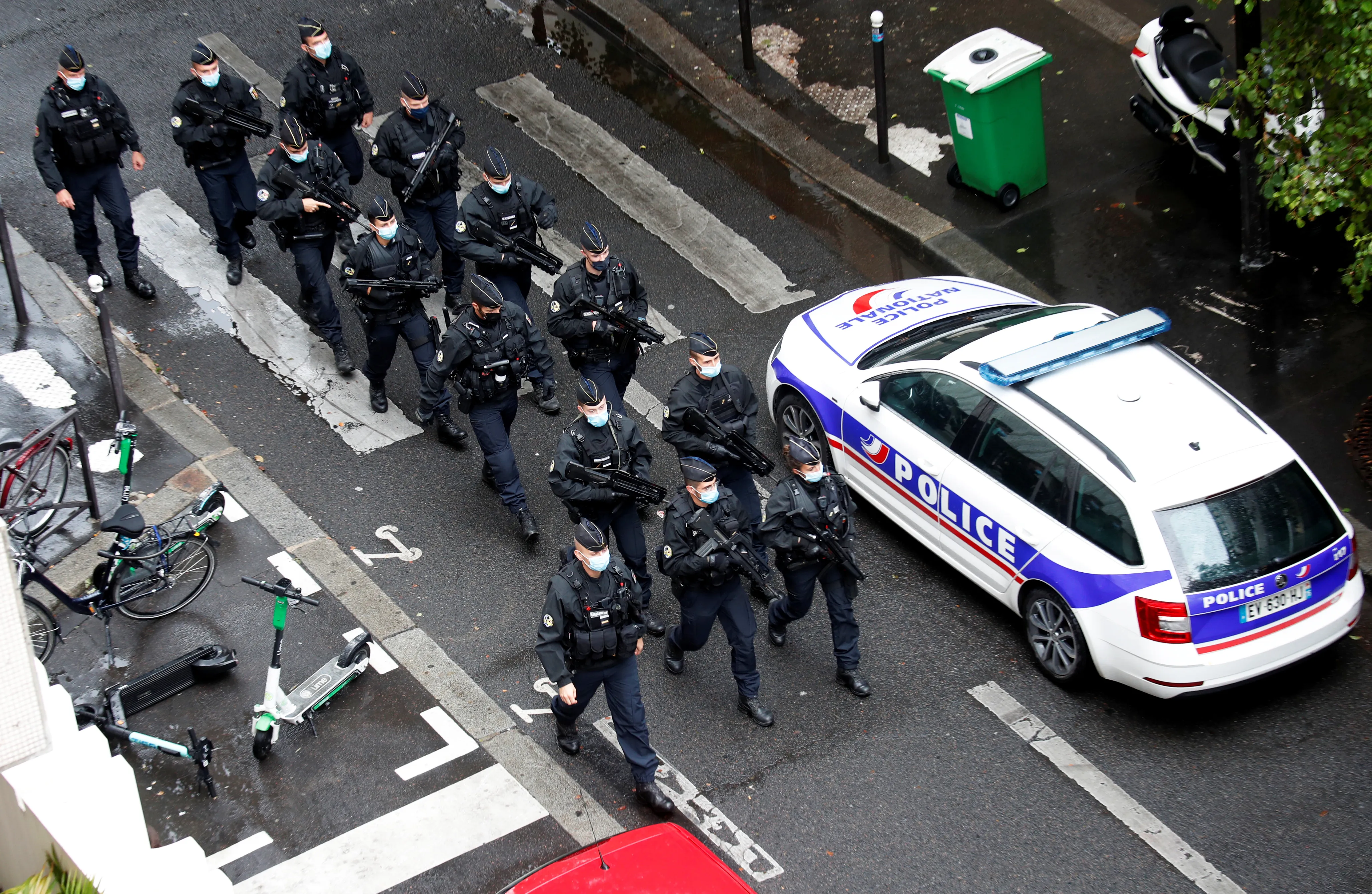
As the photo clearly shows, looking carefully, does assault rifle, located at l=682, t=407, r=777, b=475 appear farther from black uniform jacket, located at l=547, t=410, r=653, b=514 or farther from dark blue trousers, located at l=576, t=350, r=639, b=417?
dark blue trousers, located at l=576, t=350, r=639, b=417

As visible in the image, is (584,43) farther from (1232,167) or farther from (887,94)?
(1232,167)

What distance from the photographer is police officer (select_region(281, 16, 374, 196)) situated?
11.7 meters

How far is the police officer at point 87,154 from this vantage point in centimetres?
1071

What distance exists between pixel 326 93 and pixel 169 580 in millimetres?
4891

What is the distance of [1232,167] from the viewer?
1166 cm

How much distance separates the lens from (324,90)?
11789mm

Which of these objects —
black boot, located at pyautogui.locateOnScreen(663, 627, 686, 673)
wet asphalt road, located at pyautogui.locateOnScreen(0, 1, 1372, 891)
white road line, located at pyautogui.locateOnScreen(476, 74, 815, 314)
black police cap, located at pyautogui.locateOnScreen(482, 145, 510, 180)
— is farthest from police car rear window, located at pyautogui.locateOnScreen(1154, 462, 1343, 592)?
black police cap, located at pyautogui.locateOnScreen(482, 145, 510, 180)

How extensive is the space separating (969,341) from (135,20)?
10425 mm

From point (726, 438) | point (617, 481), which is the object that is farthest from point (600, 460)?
point (726, 438)

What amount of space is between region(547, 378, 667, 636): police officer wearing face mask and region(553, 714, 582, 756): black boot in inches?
33.4

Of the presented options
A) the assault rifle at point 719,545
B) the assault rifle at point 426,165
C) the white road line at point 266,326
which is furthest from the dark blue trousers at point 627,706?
the assault rifle at point 426,165

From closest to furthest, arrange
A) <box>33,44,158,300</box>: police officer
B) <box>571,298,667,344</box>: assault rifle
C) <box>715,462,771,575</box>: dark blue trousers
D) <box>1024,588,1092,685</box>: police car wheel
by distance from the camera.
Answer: <box>1024,588,1092,685</box>: police car wheel
<box>715,462,771,575</box>: dark blue trousers
<box>571,298,667,344</box>: assault rifle
<box>33,44,158,300</box>: police officer

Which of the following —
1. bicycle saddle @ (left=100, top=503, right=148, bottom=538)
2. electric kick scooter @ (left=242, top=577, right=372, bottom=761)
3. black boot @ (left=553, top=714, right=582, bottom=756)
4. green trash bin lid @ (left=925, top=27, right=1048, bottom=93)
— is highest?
green trash bin lid @ (left=925, top=27, right=1048, bottom=93)

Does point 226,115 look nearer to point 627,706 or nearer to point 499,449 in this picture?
point 499,449
